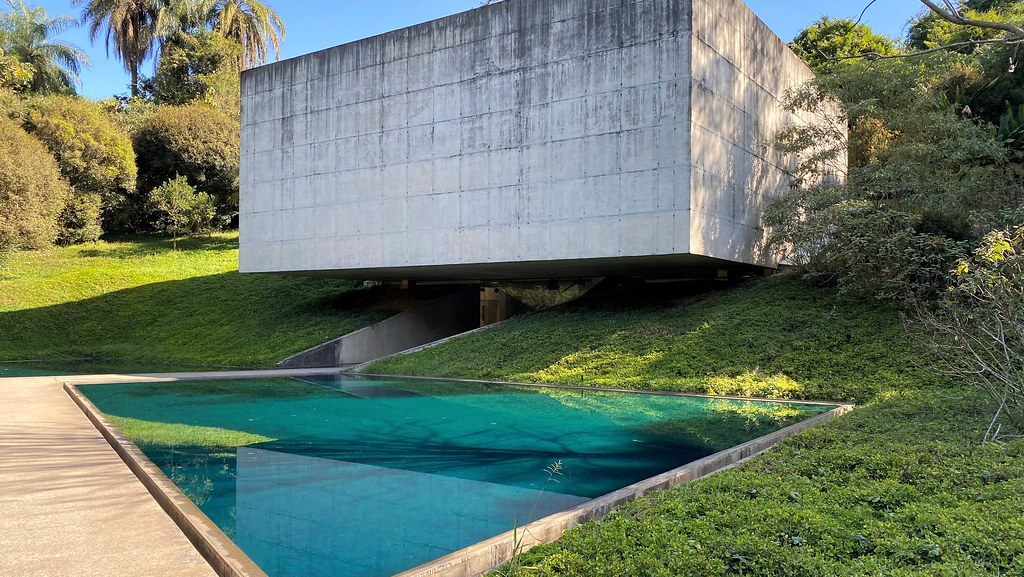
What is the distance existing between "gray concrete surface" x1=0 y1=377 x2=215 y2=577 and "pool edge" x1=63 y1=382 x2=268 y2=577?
50 mm

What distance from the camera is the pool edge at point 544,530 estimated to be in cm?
350

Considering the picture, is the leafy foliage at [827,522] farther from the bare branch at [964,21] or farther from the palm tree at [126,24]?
the palm tree at [126,24]

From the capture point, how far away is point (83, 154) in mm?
29000

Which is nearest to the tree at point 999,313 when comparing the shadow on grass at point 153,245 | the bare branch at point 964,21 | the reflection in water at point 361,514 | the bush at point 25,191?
the bare branch at point 964,21

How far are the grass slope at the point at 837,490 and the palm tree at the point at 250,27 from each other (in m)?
31.9

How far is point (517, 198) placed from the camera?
15.0 m

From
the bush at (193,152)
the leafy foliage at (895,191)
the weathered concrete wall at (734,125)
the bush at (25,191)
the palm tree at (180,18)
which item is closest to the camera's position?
the leafy foliage at (895,191)

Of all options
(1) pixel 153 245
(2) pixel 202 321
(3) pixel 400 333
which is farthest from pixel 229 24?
(3) pixel 400 333

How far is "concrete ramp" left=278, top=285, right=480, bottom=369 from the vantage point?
17.6 metres

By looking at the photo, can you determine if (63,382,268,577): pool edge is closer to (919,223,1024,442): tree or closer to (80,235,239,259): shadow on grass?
(919,223,1024,442): tree

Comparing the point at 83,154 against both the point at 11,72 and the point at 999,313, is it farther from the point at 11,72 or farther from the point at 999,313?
the point at 999,313

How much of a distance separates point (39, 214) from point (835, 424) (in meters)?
25.9

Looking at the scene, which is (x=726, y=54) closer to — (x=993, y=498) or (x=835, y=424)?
(x=835, y=424)

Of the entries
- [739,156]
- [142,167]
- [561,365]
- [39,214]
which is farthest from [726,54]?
[142,167]
